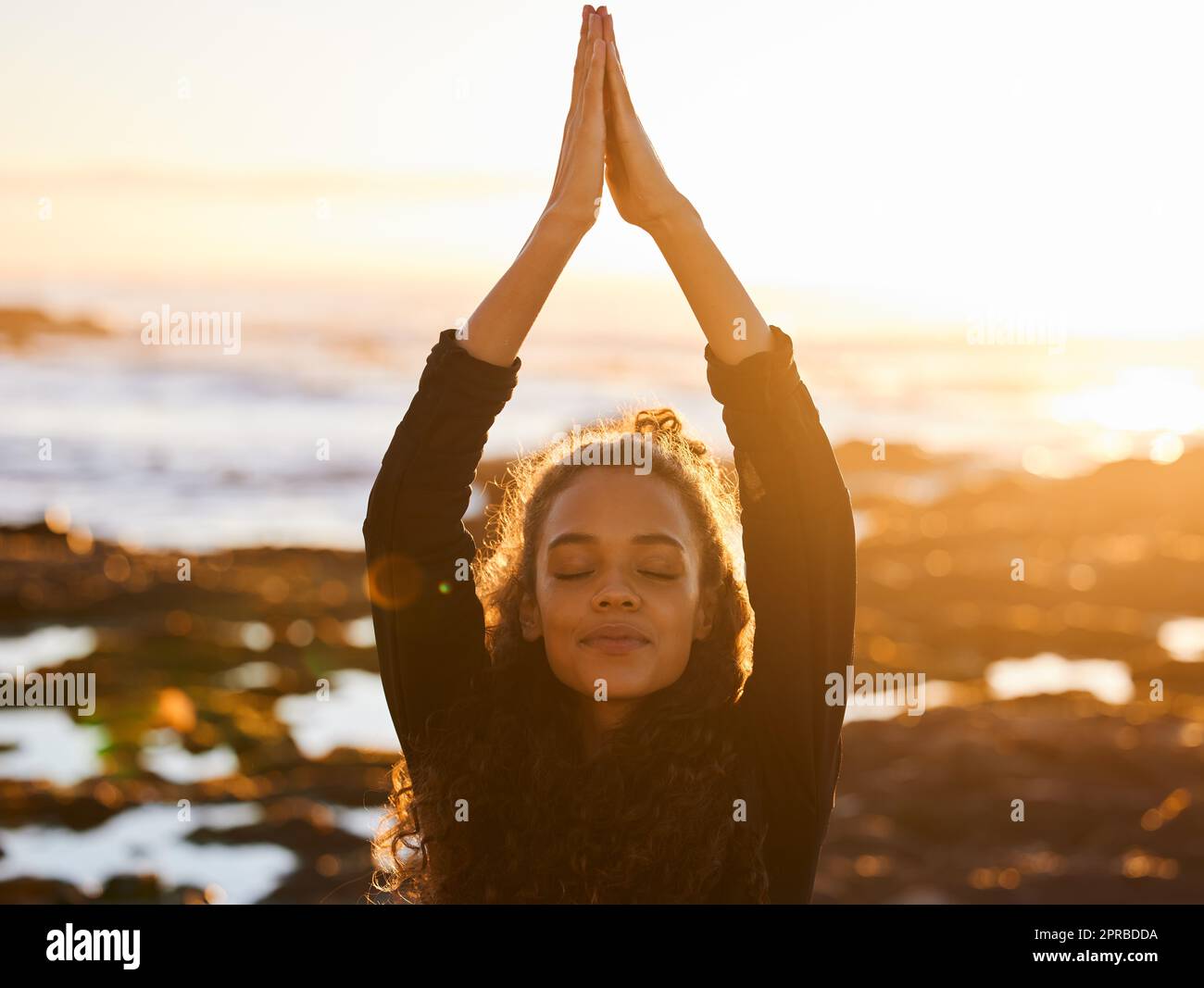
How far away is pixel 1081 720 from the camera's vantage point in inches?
465

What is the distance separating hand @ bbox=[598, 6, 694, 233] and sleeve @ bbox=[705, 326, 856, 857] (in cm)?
45

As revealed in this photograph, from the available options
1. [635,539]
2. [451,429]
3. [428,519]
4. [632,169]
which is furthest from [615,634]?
[632,169]

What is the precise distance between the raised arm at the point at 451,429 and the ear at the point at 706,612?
2.32ft

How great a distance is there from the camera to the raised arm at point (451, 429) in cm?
374

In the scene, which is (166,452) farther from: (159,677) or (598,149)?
(598,149)

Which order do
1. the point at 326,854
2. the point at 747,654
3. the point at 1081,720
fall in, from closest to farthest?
the point at 747,654 → the point at 326,854 → the point at 1081,720

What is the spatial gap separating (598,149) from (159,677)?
373 inches

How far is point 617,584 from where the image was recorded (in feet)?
12.2

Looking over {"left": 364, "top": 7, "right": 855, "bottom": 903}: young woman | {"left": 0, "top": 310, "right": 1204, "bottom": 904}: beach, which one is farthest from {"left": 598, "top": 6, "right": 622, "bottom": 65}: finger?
{"left": 0, "top": 310, "right": 1204, "bottom": 904}: beach

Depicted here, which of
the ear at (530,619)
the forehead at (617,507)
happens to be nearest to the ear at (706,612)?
the forehead at (617,507)

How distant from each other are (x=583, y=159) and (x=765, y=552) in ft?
3.90

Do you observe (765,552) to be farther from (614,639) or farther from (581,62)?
(581,62)

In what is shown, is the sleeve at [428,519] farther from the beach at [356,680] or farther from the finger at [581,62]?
the beach at [356,680]
